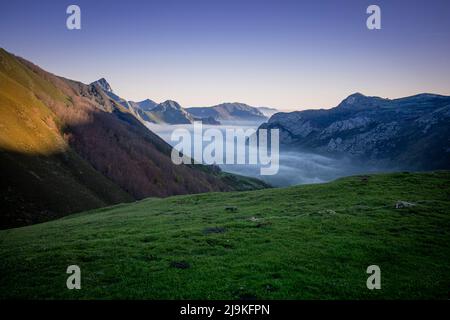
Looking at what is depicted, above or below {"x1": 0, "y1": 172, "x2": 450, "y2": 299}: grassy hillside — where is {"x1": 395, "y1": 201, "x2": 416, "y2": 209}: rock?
above

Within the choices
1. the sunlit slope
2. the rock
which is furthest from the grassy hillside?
the sunlit slope

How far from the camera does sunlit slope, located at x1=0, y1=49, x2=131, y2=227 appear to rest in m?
90.1

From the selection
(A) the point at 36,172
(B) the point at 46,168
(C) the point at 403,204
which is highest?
(C) the point at 403,204

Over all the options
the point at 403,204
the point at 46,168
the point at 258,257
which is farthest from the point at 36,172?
the point at 403,204

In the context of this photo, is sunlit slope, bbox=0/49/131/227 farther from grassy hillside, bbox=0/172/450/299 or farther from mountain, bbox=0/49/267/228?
grassy hillside, bbox=0/172/450/299

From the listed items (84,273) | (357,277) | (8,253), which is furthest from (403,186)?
(8,253)

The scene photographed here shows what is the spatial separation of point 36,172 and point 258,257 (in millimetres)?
109977

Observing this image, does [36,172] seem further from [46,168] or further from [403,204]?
[403,204]

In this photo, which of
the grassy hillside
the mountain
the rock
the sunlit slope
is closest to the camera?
the grassy hillside

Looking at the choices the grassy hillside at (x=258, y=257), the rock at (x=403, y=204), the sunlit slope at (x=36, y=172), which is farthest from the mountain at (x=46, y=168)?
the rock at (x=403, y=204)

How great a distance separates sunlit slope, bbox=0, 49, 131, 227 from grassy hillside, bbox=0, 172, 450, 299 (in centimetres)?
6779

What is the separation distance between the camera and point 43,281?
19359 millimetres

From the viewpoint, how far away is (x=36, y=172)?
349 feet
